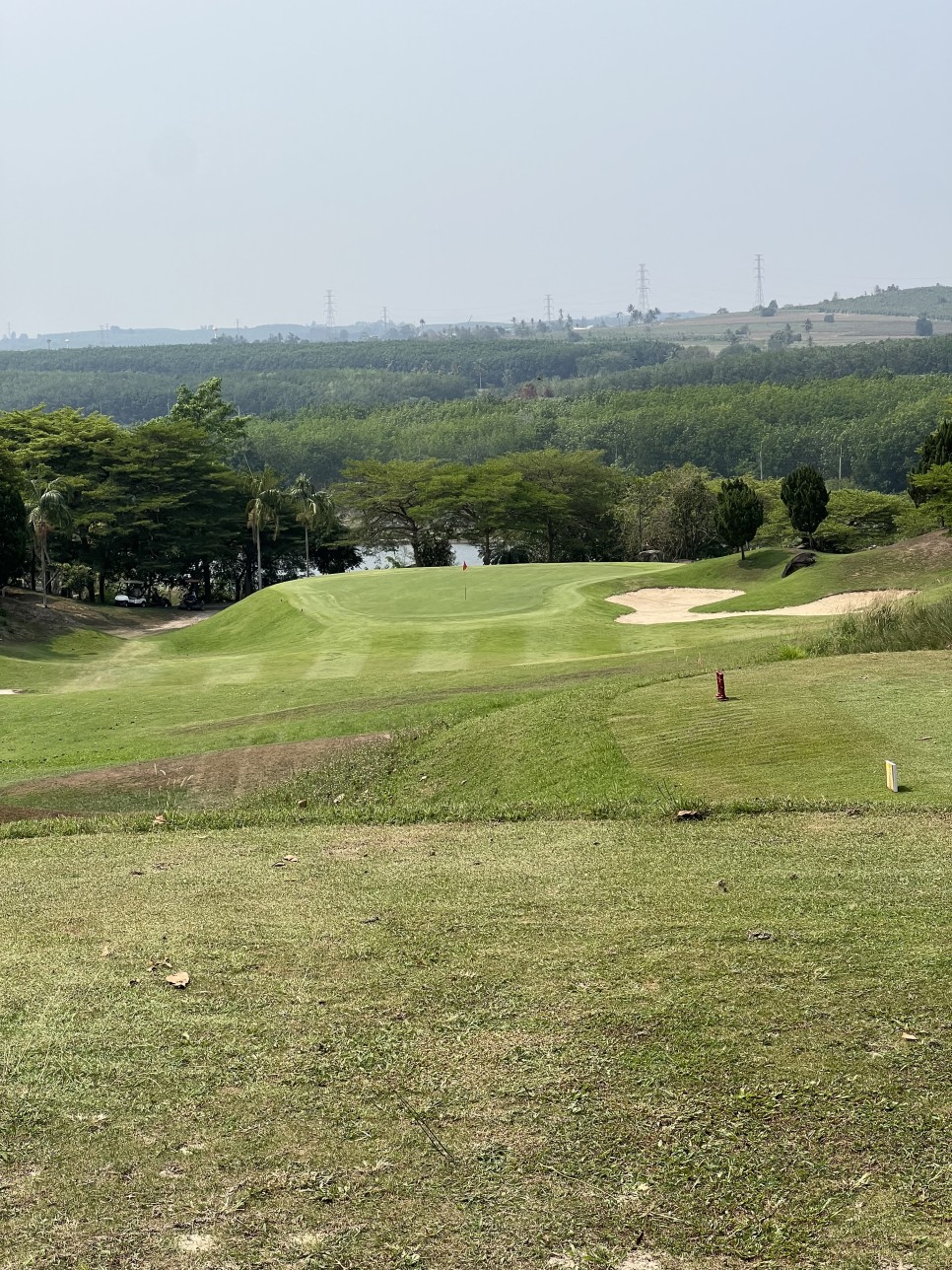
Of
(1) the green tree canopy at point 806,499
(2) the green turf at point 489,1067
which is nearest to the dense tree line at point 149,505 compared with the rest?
(1) the green tree canopy at point 806,499

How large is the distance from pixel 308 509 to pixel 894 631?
59027 millimetres

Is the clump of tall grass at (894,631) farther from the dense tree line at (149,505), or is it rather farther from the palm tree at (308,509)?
the palm tree at (308,509)

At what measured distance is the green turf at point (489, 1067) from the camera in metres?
5.87

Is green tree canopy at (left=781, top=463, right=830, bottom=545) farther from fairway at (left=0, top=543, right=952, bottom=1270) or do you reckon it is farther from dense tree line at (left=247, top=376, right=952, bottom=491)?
dense tree line at (left=247, top=376, right=952, bottom=491)

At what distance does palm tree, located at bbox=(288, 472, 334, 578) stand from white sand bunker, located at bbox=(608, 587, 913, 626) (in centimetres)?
3547

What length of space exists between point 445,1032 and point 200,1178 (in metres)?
1.87

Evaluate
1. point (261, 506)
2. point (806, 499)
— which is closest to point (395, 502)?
point (261, 506)

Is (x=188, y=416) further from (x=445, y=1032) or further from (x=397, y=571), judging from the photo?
(x=445, y=1032)

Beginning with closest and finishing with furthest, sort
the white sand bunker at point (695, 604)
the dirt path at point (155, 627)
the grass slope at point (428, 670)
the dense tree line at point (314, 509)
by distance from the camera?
1. the grass slope at point (428, 670)
2. the white sand bunker at point (695, 604)
3. the dirt path at point (155, 627)
4. the dense tree line at point (314, 509)

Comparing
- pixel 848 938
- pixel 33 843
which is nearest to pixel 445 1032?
pixel 848 938

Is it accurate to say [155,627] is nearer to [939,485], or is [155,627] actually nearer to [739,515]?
[739,515]

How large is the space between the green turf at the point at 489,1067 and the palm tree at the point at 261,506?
2578 inches

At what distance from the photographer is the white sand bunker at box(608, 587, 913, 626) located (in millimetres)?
39906

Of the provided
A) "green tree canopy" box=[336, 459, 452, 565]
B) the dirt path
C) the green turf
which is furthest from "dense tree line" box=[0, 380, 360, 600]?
the green turf
